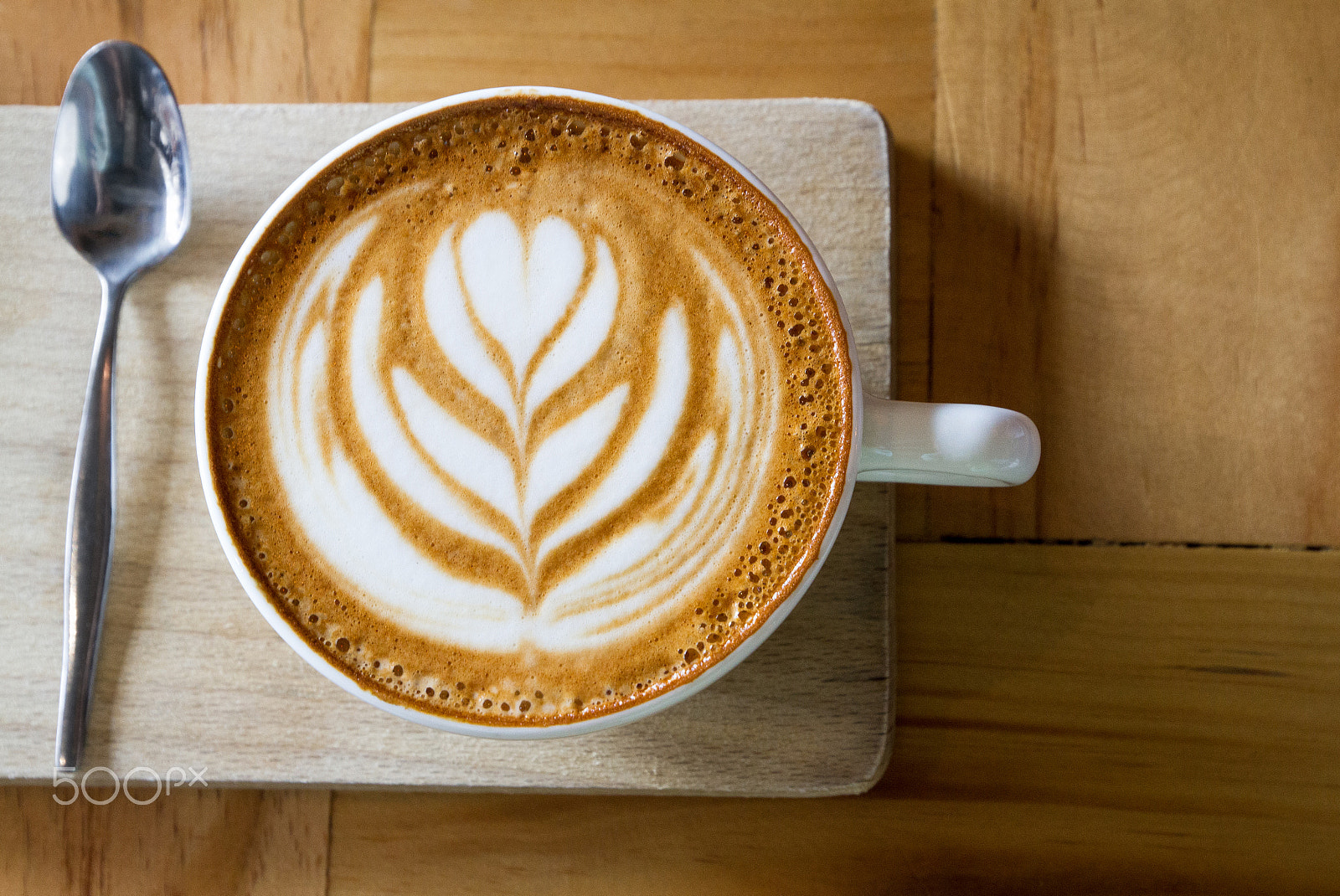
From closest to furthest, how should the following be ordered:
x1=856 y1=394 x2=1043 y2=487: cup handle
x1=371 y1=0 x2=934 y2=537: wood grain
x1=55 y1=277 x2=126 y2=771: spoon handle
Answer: x1=856 y1=394 x2=1043 y2=487: cup handle < x1=55 y1=277 x2=126 y2=771: spoon handle < x1=371 y1=0 x2=934 y2=537: wood grain

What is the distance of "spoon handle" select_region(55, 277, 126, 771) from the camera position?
69 centimetres

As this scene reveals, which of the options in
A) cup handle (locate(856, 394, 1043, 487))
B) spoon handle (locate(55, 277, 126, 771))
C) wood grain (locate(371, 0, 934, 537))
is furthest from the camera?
wood grain (locate(371, 0, 934, 537))

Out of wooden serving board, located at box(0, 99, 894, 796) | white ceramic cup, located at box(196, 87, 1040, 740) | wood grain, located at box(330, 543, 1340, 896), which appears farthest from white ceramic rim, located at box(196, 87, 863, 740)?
wood grain, located at box(330, 543, 1340, 896)

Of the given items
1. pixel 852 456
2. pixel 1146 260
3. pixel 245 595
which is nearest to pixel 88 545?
pixel 245 595

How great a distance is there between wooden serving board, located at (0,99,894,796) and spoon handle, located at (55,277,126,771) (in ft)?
0.05

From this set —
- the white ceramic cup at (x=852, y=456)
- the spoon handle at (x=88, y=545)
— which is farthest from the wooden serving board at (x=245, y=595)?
the white ceramic cup at (x=852, y=456)

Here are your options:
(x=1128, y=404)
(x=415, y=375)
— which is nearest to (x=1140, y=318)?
(x=1128, y=404)

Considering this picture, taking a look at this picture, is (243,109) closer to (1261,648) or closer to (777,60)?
(777,60)

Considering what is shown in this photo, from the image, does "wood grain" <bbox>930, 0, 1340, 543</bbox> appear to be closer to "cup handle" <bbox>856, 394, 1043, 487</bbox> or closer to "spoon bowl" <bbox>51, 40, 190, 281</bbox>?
"cup handle" <bbox>856, 394, 1043, 487</bbox>

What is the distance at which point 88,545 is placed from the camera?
2.29 ft

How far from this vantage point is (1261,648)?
0.77 meters

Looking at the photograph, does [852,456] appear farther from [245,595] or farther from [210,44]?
[210,44]

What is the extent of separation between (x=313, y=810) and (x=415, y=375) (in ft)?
1.35

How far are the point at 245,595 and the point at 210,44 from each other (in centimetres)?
51
